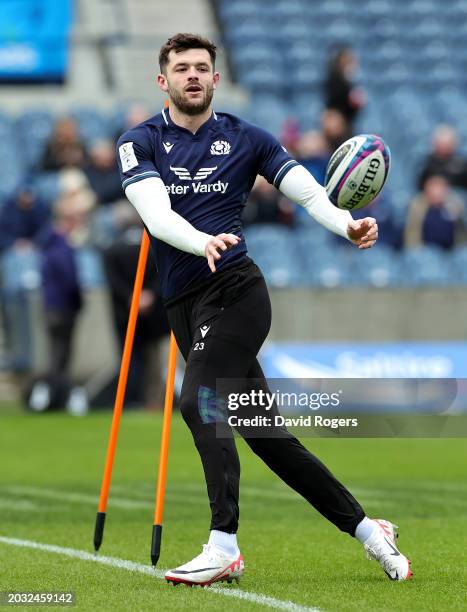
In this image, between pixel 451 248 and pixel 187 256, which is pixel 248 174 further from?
pixel 451 248

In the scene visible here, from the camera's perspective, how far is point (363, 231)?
609 cm

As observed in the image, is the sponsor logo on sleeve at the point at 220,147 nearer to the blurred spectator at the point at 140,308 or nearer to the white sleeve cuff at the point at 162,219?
the white sleeve cuff at the point at 162,219

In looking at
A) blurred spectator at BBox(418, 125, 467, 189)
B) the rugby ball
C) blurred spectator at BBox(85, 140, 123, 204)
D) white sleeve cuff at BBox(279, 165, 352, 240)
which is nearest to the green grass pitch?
white sleeve cuff at BBox(279, 165, 352, 240)

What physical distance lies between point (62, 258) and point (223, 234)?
11.5m

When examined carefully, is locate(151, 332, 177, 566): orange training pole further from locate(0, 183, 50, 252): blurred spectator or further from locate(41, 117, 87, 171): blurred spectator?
locate(41, 117, 87, 171): blurred spectator

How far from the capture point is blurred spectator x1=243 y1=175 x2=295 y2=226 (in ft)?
63.2

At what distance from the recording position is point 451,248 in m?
19.7

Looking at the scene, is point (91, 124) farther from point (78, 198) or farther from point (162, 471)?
point (162, 471)

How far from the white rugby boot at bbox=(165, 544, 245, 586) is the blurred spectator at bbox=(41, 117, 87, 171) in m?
13.5

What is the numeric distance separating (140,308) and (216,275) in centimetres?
1075

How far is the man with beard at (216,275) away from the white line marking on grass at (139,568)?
0.22 metres

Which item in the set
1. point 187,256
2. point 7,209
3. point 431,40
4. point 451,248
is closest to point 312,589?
point 187,256

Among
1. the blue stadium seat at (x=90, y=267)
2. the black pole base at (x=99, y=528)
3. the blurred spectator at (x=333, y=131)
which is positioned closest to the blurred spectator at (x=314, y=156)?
the blurred spectator at (x=333, y=131)

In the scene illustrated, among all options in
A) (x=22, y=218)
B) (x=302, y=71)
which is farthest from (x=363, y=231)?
(x=302, y=71)
